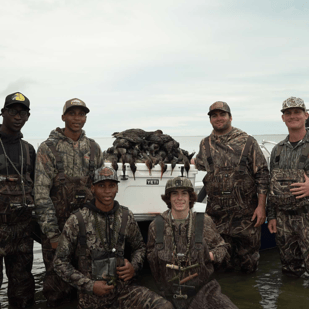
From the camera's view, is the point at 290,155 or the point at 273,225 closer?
the point at 290,155

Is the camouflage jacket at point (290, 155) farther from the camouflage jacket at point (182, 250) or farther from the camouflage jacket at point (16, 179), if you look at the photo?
the camouflage jacket at point (16, 179)

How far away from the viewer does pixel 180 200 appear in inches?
162

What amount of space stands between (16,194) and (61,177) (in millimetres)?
543

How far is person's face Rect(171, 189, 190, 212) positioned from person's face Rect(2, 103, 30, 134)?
2044 mm

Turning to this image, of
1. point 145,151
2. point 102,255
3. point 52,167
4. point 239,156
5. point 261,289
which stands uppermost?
point 145,151

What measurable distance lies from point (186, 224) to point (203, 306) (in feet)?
2.69

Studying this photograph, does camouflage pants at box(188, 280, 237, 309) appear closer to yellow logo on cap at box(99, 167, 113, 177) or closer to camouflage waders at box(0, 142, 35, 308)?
yellow logo on cap at box(99, 167, 113, 177)

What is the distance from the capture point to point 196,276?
400cm

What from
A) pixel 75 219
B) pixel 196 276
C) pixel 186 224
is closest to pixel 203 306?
pixel 196 276

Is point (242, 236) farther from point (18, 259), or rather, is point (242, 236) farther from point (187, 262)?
point (18, 259)

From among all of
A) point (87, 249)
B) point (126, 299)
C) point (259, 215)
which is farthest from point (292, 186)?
point (87, 249)

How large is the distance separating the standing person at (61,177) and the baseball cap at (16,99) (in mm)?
456

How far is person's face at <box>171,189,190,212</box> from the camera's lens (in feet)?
13.5

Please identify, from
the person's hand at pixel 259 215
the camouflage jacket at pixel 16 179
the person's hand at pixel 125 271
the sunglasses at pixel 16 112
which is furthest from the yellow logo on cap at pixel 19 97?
the person's hand at pixel 259 215
